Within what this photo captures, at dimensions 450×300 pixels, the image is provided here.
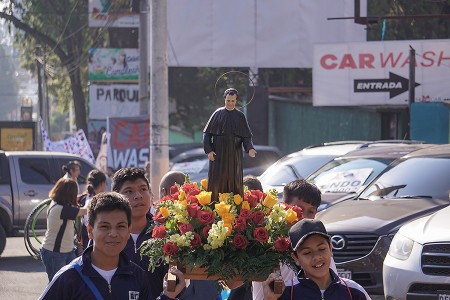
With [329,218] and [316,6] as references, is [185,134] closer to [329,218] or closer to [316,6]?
[316,6]

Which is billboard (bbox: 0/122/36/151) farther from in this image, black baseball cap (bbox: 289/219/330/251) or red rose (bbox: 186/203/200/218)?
black baseball cap (bbox: 289/219/330/251)

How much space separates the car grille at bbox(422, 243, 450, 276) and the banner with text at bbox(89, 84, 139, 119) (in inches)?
1321

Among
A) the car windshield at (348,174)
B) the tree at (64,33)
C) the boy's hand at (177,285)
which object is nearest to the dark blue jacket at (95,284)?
the boy's hand at (177,285)

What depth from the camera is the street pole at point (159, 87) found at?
14398 millimetres

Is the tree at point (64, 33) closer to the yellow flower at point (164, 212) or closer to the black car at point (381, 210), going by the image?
the black car at point (381, 210)

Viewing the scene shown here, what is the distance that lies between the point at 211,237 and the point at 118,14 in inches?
1419

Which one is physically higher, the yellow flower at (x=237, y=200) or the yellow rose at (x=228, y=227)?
the yellow flower at (x=237, y=200)

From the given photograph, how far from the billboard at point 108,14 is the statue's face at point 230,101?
35.1 m

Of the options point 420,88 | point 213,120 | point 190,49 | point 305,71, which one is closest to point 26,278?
point 213,120

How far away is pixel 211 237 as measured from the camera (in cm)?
533

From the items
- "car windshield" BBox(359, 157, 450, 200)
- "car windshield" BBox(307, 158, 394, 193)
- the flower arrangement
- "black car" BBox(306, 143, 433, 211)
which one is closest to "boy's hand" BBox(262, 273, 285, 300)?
the flower arrangement

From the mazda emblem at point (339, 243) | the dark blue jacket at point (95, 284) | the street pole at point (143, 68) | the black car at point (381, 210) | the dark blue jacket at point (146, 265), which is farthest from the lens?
the street pole at point (143, 68)

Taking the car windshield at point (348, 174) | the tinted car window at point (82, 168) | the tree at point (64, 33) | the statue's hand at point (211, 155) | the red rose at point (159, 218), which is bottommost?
the tinted car window at point (82, 168)

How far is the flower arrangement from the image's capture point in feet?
17.5
